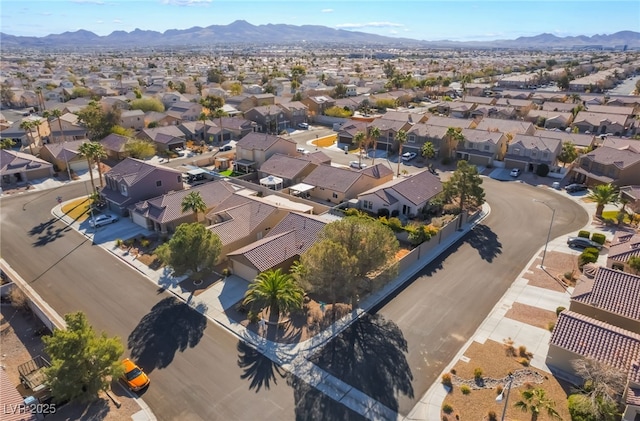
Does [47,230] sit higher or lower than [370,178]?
lower

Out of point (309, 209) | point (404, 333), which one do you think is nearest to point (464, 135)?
point (309, 209)

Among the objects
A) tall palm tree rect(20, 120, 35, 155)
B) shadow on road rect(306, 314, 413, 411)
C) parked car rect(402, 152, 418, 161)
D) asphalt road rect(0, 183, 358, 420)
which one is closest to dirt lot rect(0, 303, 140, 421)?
asphalt road rect(0, 183, 358, 420)

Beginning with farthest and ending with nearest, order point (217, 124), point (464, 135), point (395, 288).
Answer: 1. point (217, 124)
2. point (464, 135)
3. point (395, 288)

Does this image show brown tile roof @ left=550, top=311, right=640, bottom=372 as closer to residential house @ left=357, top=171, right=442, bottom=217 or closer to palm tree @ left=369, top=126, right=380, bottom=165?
residential house @ left=357, top=171, right=442, bottom=217

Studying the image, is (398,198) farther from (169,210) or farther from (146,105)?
(146,105)

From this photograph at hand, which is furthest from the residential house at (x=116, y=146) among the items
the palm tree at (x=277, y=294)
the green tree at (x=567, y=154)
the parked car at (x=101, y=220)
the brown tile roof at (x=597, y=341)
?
the green tree at (x=567, y=154)

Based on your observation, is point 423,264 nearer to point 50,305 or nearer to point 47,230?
point 50,305
